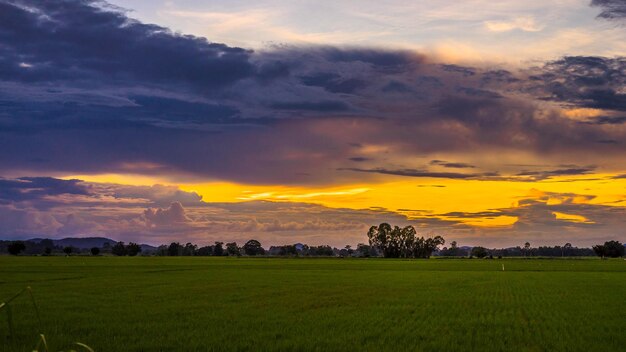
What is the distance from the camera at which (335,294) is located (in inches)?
1484

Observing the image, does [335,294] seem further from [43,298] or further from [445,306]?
[43,298]

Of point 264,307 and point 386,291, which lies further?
point 386,291

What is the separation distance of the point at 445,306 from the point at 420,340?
12549 mm

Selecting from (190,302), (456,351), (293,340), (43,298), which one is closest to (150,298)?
(190,302)

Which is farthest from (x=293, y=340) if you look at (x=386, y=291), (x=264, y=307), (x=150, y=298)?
(x=386, y=291)

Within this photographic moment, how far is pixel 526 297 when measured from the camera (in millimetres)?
38031

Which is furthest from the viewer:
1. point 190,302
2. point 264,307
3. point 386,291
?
point 386,291

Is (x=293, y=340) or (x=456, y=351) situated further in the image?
(x=293, y=340)

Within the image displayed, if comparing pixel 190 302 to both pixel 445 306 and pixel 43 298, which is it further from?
pixel 445 306

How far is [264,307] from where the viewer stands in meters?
29.0

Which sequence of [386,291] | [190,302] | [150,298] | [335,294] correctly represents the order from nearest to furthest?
[190,302] < [150,298] < [335,294] < [386,291]

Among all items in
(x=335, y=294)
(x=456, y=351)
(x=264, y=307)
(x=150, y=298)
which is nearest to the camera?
(x=456, y=351)

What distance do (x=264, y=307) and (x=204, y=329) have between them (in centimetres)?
859

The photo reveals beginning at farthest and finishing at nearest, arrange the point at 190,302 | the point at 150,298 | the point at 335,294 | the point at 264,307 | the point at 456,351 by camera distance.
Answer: the point at 335,294, the point at 150,298, the point at 190,302, the point at 264,307, the point at 456,351
